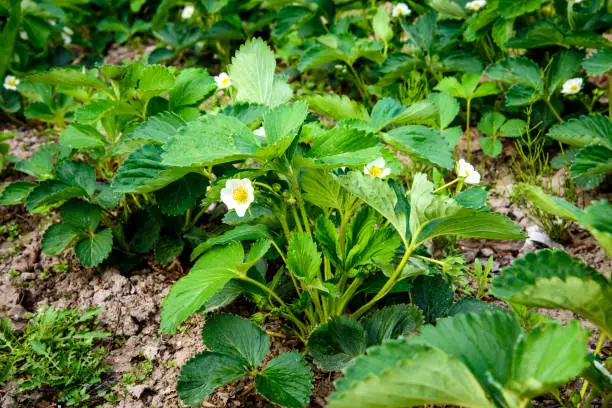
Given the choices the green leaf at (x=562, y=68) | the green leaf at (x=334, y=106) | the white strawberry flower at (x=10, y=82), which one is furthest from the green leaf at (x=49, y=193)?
the green leaf at (x=562, y=68)

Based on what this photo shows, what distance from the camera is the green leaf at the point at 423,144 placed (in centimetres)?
145

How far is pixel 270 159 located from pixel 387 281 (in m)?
0.41

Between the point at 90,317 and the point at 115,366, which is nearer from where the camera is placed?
the point at 115,366

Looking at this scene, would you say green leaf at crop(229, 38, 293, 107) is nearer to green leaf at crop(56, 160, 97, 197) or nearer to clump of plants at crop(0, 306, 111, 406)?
green leaf at crop(56, 160, 97, 197)

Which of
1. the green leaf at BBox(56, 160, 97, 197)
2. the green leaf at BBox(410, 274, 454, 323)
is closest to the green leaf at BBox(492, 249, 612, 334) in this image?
the green leaf at BBox(410, 274, 454, 323)

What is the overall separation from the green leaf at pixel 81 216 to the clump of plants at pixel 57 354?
0.85ft

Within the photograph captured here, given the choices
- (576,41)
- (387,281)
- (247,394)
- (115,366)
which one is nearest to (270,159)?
(387,281)

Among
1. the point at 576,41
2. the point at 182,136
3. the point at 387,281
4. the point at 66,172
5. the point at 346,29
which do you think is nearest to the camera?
the point at 182,136

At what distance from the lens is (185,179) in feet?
5.20

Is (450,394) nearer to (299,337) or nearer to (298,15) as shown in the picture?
(299,337)

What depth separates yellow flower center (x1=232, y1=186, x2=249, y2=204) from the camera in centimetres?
131

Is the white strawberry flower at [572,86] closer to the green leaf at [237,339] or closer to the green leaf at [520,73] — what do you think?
the green leaf at [520,73]

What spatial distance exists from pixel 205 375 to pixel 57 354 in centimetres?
50

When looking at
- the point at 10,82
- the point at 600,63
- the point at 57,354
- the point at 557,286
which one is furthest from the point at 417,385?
the point at 10,82
